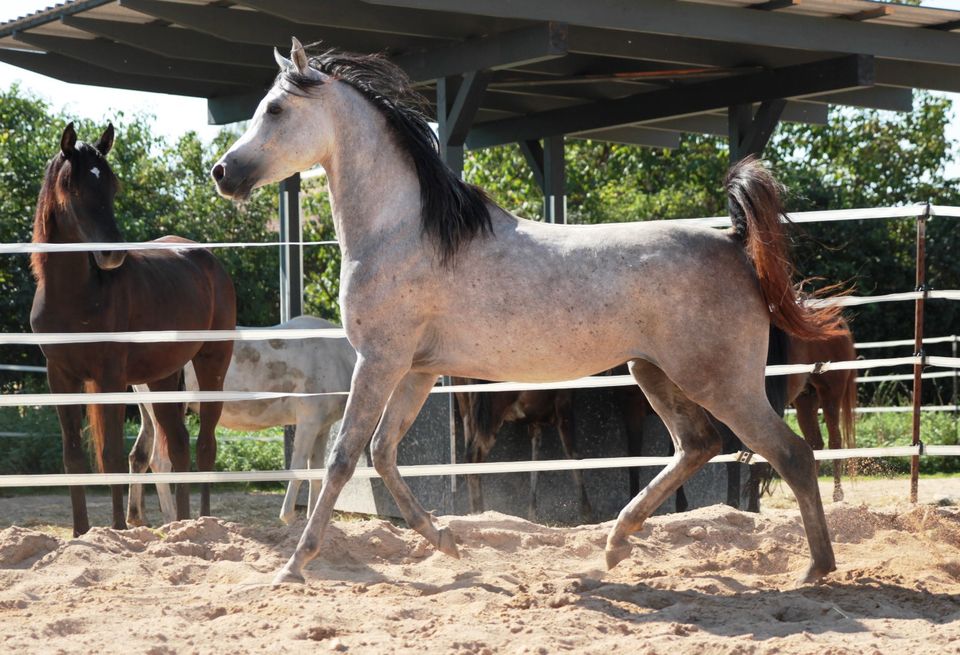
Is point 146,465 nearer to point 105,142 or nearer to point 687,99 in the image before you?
point 105,142

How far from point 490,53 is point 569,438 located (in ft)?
8.57

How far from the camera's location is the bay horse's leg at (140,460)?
7.34 meters

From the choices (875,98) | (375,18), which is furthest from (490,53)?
(875,98)

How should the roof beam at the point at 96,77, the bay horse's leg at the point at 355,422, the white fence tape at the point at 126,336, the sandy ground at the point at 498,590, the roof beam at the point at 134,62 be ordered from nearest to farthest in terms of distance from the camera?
1. the sandy ground at the point at 498,590
2. the bay horse's leg at the point at 355,422
3. the white fence tape at the point at 126,336
4. the roof beam at the point at 134,62
5. the roof beam at the point at 96,77

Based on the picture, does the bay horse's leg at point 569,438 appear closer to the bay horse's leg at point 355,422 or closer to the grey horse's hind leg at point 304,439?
the grey horse's hind leg at point 304,439

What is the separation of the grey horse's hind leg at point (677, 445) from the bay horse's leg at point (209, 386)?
11.1ft

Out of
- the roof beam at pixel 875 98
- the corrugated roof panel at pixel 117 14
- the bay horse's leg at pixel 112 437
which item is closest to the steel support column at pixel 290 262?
the corrugated roof panel at pixel 117 14

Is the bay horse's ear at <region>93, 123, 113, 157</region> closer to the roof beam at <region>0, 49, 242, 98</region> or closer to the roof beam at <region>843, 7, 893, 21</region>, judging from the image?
the roof beam at <region>0, 49, 242, 98</region>

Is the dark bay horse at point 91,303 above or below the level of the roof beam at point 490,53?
below

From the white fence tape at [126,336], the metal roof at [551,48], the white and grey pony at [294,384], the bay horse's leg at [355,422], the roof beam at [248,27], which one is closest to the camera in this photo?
the bay horse's leg at [355,422]

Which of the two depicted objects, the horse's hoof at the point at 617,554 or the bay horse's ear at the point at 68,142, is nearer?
the horse's hoof at the point at 617,554

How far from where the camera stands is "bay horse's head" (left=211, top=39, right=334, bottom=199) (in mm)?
4629

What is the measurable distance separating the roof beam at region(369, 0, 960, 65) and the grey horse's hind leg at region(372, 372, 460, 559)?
2610mm

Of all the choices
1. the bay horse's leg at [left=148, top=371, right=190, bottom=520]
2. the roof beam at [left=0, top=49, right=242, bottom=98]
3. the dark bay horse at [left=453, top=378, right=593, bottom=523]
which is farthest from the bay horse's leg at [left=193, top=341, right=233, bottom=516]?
the roof beam at [left=0, top=49, right=242, bottom=98]
